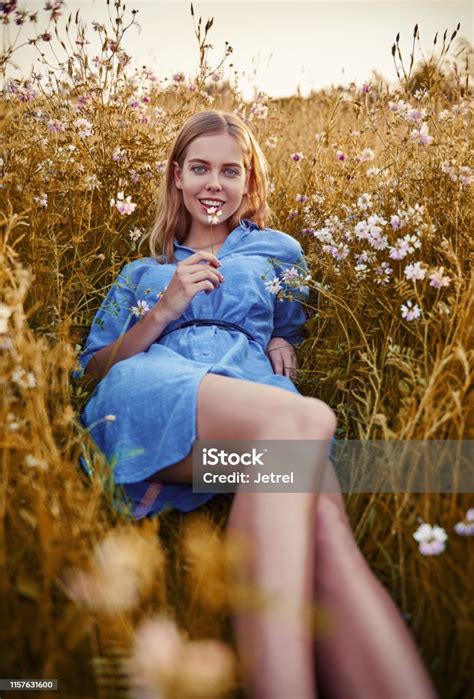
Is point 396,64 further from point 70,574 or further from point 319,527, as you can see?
point 70,574

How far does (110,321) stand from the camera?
2.15m

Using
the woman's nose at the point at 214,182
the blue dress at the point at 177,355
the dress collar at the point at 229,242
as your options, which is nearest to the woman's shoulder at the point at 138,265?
the blue dress at the point at 177,355

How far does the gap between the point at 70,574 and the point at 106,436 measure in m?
0.58

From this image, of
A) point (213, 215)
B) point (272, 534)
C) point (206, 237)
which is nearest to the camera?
point (272, 534)

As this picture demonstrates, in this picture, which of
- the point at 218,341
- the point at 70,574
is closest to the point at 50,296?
the point at 218,341

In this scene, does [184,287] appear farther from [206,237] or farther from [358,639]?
[358,639]

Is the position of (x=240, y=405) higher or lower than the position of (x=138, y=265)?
lower

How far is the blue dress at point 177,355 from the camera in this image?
1.58 meters

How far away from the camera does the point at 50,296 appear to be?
208 centimetres
